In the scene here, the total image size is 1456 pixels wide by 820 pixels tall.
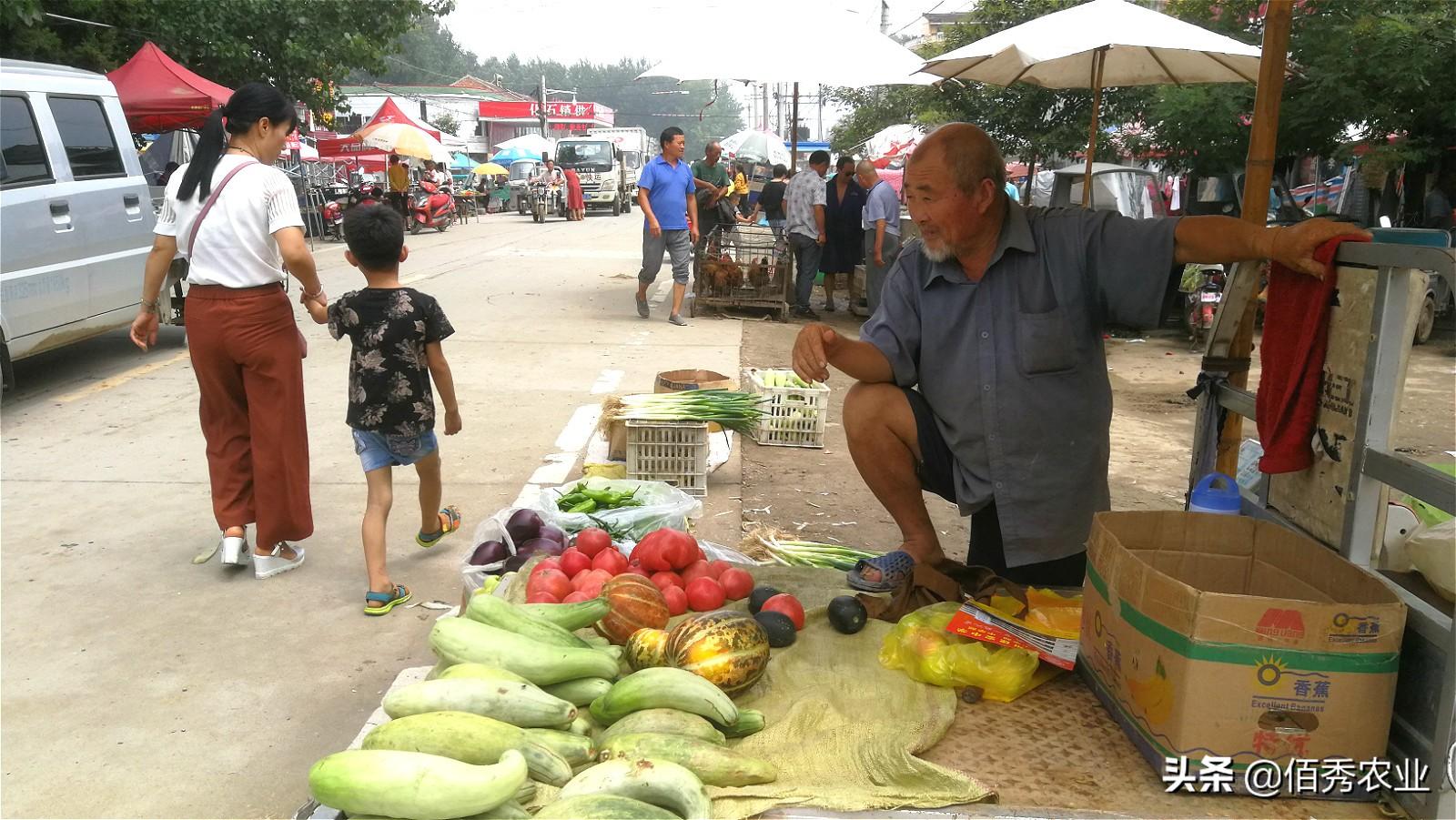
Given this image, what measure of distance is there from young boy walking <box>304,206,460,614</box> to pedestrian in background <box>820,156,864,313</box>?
9.32 meters

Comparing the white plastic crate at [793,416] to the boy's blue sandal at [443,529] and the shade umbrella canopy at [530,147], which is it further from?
the shade umbrella canopy at [530,147]

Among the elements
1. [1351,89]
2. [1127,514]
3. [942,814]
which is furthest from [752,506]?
[1351,89]

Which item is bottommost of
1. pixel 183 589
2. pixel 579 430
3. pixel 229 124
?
pixel 183 589

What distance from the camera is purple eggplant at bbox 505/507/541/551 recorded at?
421cm

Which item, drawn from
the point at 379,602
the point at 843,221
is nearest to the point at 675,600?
the point at 379,602

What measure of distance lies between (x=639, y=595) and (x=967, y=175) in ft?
5.44

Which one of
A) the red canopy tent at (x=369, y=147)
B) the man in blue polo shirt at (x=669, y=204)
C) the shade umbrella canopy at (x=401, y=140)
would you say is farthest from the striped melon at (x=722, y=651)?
the red canopy tent at (x=369, y=147)

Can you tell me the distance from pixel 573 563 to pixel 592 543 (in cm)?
24

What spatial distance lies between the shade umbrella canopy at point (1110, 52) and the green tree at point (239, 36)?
11283 millimetres

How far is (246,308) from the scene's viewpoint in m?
4.38

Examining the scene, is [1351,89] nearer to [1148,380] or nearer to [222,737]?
[1148,380]

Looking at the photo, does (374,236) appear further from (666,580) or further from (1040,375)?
(1040,375)

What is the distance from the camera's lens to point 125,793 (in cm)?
307

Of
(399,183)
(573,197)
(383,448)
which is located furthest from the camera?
(573,197)
